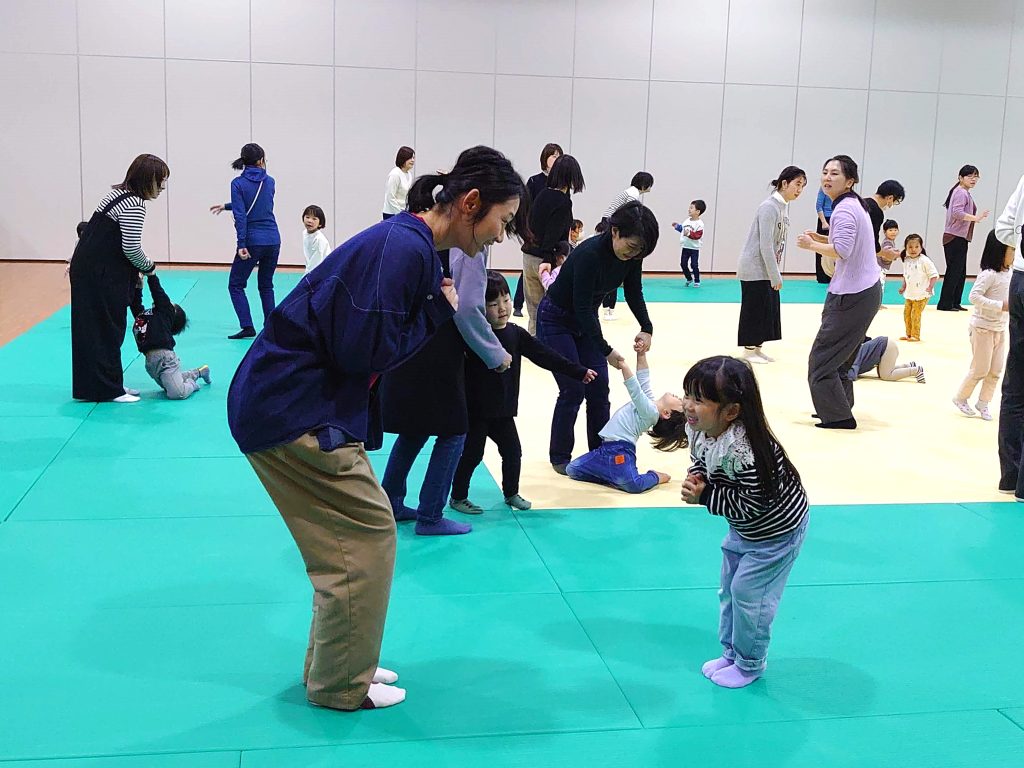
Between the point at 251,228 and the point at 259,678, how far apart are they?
7.10 m

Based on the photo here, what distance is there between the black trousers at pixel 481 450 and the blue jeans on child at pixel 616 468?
2.05ft

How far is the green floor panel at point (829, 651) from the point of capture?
11.4ft

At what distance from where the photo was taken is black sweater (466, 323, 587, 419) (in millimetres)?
5043

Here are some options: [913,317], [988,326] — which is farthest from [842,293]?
[913,317]

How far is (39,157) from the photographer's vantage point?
50.1 ft

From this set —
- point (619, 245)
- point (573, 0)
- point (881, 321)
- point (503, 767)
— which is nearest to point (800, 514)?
point (503, 767)

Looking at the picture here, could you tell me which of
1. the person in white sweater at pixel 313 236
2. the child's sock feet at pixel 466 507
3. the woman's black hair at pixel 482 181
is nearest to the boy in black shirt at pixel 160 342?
the person in white sweater at pixel 313 236

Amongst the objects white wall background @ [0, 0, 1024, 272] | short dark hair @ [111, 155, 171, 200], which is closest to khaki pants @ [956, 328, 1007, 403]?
short dark hair @ [111, 155, 171, 200]

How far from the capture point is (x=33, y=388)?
7.80m

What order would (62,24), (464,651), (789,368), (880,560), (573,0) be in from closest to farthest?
1. (464,651)
2. (880,560)
3. (789,368)
4. (62,24)
5. (573,0)

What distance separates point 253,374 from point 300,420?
198mm

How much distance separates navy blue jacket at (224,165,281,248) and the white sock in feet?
23.4

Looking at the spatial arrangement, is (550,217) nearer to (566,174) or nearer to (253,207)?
(566,174)

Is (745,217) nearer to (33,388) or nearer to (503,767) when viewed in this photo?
(33,388)
